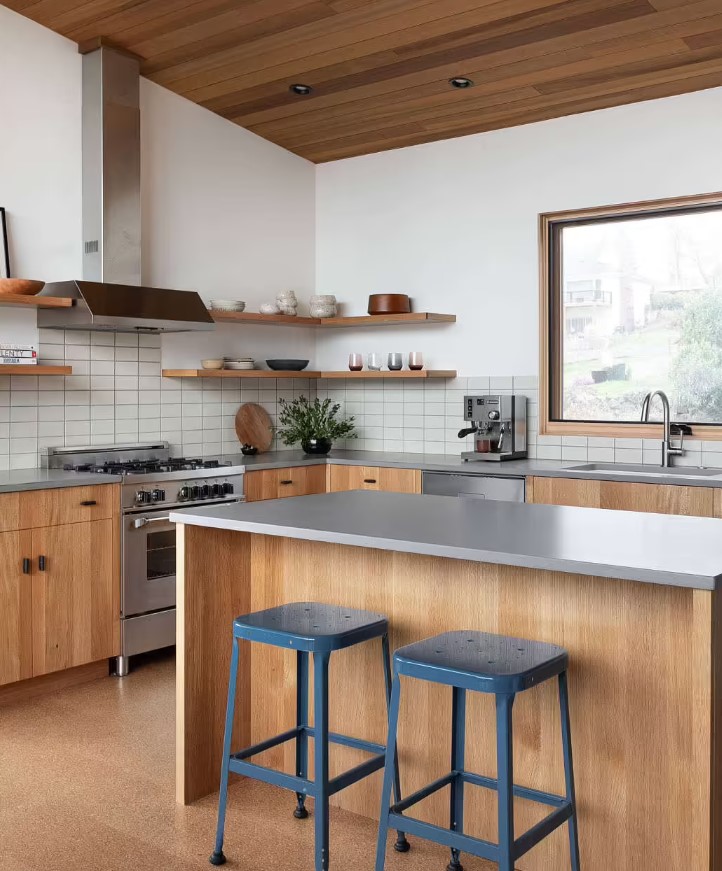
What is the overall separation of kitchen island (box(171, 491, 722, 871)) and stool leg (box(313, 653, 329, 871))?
35cm

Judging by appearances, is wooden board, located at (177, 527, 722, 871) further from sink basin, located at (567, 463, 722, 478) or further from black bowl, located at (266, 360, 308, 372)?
black bowl, located at (266, 360, 308, 372)

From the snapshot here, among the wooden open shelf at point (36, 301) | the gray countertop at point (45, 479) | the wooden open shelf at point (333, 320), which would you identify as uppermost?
the wooden open shelf at point (333, 320)

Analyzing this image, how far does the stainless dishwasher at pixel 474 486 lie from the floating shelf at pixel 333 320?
1.01 metres

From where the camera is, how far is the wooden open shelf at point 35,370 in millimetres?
4230

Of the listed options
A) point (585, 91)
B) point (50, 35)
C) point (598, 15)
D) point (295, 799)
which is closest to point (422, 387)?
point (585, 91)

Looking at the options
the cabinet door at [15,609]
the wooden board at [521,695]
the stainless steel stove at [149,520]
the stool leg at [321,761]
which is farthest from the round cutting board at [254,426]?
the stool leg at [321,761]

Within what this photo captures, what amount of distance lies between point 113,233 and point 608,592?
135 inches

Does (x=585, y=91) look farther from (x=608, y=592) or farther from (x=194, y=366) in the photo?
(x=608, y=592)

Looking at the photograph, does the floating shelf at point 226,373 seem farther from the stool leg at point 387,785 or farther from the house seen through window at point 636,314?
the stool leg at point 387,785

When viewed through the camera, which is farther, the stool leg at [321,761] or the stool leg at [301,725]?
the stool leg at [301,725]

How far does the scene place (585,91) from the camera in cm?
470

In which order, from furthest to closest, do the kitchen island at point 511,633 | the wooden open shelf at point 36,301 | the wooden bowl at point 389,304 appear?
1. the wooden bowl at point 389,304
2. the wooden open shelf at point 36,301
3. the kitchen island at point 511,633

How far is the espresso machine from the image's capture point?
5156mm

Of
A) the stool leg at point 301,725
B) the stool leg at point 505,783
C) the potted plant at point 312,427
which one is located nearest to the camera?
the stool leg at point 505,783
